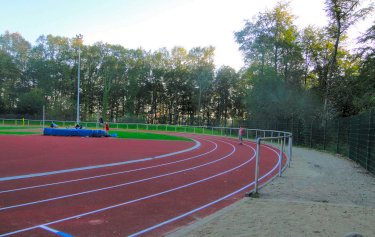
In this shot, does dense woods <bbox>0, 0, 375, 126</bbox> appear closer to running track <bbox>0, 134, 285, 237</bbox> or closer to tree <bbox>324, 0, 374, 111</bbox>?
tree <bbox>324, 0, 374, 111</bbox>

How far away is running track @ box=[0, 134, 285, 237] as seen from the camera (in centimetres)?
541

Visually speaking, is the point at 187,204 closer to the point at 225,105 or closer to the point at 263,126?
the point at 263,126

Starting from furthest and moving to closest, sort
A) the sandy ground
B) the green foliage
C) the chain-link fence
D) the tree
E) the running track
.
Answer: the green foliage → the tree → the chain-link fence → the running track → the sandy ground

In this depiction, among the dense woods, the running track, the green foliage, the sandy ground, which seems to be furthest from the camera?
the dense woods

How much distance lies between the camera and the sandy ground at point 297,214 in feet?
16.0

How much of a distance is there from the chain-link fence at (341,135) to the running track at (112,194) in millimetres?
3447

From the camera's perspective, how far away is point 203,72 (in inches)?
2621

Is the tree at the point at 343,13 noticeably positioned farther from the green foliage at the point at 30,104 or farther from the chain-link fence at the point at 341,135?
the green foliage at the point at 30,104

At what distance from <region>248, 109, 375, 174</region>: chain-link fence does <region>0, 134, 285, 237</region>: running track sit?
345 centimetres

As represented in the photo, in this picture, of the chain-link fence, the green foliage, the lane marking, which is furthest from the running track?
the green foliage

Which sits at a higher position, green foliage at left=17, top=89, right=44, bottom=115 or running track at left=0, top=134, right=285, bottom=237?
green foliage at left=17, top=89, right=44, bottom=115

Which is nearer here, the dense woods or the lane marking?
the lane marking

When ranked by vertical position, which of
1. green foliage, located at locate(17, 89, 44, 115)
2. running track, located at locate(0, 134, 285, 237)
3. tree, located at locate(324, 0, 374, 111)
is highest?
tree, located at locate(324, 0, 374, 111)

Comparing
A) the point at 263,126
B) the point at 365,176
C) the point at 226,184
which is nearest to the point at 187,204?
the point at 226,184
